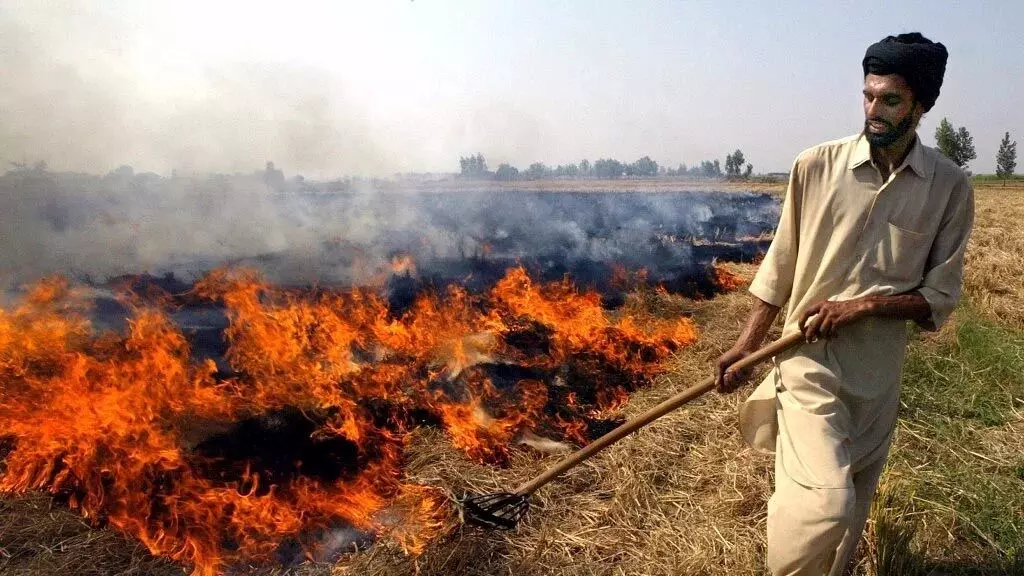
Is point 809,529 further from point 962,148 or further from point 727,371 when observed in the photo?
point 962,148

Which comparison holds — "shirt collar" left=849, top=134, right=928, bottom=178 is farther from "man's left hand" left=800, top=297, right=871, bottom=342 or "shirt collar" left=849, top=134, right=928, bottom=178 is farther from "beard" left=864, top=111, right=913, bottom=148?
"man's left hand" left=800, top=297, right=871, bottom=342

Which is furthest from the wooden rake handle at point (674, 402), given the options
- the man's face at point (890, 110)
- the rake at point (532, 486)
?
the man's face at point (890, 110)

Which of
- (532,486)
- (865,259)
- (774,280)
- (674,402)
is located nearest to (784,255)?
(774,280)

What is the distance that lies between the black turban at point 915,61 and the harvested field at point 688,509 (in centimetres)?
207

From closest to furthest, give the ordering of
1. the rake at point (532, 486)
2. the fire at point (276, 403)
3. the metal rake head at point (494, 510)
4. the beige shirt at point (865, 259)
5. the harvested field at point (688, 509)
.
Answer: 1. the beige shirt at point (865, 259)
2. the rake at point (532, 486)
3. the harvested field at point (688, 509)
4. the metal rake head at point (494, 510)
5. the fire at point (276, 403)

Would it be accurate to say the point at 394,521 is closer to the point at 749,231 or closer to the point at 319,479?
the point at 319,479

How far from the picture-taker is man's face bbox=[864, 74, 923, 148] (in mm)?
2092

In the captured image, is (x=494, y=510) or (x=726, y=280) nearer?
(x=494, y=510)

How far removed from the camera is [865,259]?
2.18 meters

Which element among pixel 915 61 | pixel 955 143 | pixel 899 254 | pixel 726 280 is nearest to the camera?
pixel 915 61

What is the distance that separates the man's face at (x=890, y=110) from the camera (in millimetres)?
2092

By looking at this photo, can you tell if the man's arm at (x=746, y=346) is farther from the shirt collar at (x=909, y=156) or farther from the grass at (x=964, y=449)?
the grass at (x=964, y=449)

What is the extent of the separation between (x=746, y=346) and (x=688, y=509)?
4.92 feet

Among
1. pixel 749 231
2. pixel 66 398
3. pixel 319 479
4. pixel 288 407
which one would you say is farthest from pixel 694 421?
pixel 749 231
